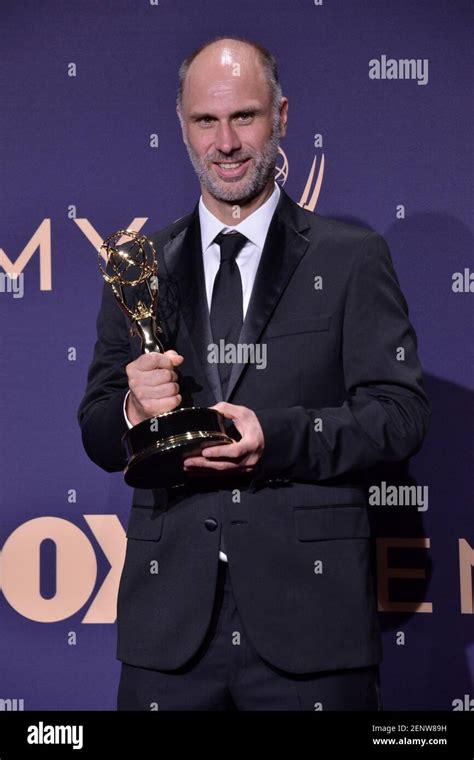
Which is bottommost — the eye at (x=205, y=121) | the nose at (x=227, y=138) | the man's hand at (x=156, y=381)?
the man's hand at (x=156, y=381)

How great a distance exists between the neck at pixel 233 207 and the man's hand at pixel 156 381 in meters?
0.33

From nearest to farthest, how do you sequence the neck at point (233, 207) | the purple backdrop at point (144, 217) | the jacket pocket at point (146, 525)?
1. the jacket pocket at point (146, 525)
2. the neck at point (233, 207)
3. the purple backdrop at point (144, 217)

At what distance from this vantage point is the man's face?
185cm

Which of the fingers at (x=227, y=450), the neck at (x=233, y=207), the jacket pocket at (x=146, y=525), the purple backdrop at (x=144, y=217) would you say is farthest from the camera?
the purple backdrop at (x=144, y=217)

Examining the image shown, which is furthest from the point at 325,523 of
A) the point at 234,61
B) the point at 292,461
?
the point at 234,61

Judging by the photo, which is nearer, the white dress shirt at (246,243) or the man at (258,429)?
the man at (258,429)

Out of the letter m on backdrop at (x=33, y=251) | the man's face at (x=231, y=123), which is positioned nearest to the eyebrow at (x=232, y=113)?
the man's face at (x=231, y=123)

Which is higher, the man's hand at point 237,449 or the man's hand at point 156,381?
the man's hand at point 156,381

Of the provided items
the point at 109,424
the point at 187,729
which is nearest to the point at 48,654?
the point at 187,729

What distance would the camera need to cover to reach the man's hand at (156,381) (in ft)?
5.39

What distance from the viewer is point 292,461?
5.49 ft

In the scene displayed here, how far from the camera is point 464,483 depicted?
2516 mm

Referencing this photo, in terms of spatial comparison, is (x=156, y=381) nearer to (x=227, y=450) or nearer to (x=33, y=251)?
(x=227, y=450)

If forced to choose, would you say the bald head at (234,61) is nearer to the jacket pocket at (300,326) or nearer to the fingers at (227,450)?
the jacket pocket at (300,326)
